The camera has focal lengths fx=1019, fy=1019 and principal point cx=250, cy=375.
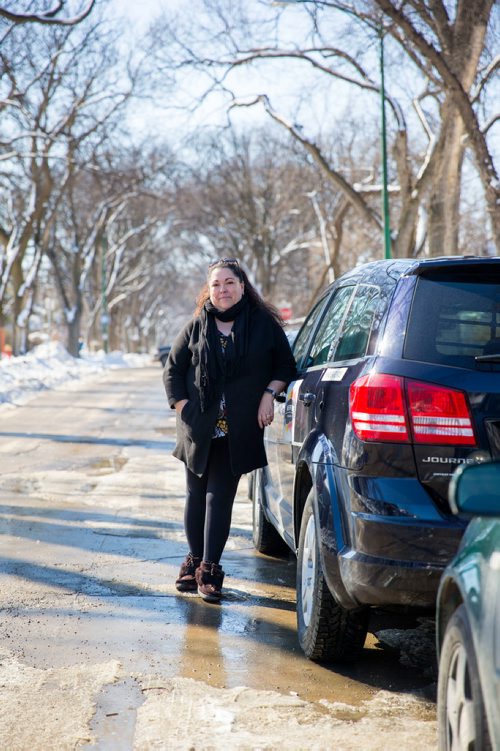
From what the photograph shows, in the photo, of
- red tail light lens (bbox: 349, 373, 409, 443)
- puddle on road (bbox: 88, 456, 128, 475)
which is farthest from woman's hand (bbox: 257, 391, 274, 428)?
puddle on road (bbox: 88, 456, 128, 475)

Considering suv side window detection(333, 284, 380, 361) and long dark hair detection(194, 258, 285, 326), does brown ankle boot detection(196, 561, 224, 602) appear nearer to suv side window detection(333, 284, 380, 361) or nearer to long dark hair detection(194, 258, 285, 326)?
long dark hair detection(194, 258, 285, 326)

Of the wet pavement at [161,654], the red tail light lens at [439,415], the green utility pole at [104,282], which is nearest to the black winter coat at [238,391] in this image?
the wet pavement at [161,654]

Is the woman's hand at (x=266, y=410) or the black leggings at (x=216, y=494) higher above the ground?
the woman's hand at (x=266, y=410)

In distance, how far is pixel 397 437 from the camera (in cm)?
364

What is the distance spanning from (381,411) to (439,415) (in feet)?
0.70

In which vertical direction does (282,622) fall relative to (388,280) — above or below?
below

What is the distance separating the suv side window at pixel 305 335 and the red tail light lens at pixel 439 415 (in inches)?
72.8

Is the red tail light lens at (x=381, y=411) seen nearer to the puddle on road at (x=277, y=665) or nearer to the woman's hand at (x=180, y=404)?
the puddle on road at (x=277, y=665)

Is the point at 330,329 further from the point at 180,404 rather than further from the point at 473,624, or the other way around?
the point at 473,624

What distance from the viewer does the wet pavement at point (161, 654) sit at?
138 inches

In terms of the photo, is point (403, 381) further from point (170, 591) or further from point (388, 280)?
point (170, 591)

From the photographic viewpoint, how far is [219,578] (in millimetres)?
5402

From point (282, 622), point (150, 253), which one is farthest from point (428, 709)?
point (150, 253)

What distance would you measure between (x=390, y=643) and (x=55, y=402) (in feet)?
55.6
